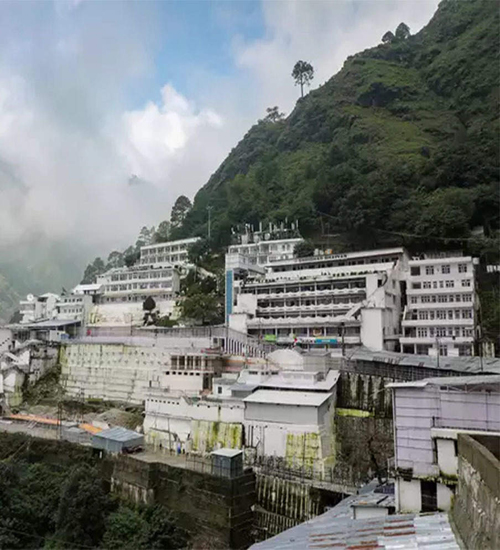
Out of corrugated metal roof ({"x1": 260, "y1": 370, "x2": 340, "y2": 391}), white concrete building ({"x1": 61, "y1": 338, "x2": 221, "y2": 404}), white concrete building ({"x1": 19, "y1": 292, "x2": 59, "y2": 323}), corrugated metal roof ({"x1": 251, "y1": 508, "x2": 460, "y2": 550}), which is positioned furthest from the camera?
white concrete building ({"x1": 19, "y1": 292, "x2": 59, "y2": 323})

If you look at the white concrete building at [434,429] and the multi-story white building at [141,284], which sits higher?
the multi-story white building at [141,284]

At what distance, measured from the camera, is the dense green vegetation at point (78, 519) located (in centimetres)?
2138

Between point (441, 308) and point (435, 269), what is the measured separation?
10.5 feet

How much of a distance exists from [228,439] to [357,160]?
34.5 metres

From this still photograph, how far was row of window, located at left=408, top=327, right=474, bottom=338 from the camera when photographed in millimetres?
33562

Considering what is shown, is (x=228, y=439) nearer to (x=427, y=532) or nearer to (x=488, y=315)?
(x=427, y=532)

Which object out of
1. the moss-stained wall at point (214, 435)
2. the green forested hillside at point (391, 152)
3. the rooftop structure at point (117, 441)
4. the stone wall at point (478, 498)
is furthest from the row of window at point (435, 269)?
the stone wall at point (478, 498)

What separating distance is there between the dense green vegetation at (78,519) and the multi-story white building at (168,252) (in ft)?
136

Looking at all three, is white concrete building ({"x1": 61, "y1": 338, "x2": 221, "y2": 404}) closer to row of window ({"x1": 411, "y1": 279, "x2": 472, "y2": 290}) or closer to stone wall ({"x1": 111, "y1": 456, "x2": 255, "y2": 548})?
stone wall ({"x1": 111, "y1": 456, "x2": 255, "y2": 548})

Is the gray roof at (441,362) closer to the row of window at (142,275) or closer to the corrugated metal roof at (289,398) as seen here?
the corrugated metal roof at (289,398)

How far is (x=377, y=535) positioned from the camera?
31.4 feet

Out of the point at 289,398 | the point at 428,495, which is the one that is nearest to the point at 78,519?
the point at 289,398

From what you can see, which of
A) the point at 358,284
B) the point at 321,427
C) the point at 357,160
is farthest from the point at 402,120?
the point at 321,427

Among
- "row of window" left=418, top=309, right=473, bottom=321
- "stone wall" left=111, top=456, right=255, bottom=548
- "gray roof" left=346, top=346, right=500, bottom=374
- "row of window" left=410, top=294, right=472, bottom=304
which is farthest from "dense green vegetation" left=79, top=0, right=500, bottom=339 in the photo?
"stone wall" left=111, top=456, right=255, bottom=548
